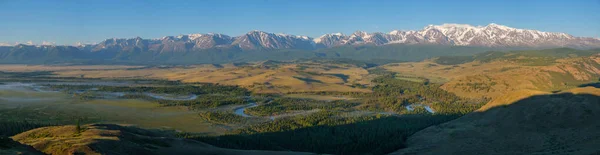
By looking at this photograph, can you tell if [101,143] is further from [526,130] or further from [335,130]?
[526,130]

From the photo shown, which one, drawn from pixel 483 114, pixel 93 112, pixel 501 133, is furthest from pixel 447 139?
pixel 93 112

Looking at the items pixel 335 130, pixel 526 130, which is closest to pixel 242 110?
pixel 335 130

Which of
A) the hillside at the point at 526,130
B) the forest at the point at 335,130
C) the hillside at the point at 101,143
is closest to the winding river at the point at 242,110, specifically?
the forest at the point at 335,130

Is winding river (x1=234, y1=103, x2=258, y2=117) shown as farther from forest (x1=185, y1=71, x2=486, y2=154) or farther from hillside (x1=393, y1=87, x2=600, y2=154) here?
hillside (x1=393, y1=87, x2=600, y2=154)

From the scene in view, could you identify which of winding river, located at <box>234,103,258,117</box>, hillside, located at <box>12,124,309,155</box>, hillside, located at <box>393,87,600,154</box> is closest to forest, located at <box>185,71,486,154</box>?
winding river, located at <box>234,103,258,117</box>

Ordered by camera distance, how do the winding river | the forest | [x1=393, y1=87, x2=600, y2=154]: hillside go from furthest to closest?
the winding river
the forest
[x1=393, y1=87, x2=600, y2=154]: hillside

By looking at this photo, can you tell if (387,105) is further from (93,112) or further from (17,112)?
(17,112)
